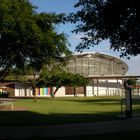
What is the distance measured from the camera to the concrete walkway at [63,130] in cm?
1762

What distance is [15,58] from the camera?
1336 inches

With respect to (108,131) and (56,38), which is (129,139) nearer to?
(108,131)

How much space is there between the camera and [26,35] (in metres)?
32.6

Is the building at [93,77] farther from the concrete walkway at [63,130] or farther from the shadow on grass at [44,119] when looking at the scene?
the concrete walkway at [63,130]

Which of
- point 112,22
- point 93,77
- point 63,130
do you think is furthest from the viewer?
point 93,77

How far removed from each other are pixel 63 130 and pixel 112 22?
21.4 ft

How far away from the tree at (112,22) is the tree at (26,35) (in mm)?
15758

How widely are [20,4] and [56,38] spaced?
369 centimetres

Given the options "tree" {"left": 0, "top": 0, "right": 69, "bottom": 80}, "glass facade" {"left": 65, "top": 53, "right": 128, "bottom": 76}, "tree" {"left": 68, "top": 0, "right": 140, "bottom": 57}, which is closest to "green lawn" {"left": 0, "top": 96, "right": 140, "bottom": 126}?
"tree" {"left": 0, "top": 0, "right": 69, "bottom": 80}

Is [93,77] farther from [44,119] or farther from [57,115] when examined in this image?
[44,119]

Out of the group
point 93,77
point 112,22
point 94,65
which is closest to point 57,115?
point 112,22

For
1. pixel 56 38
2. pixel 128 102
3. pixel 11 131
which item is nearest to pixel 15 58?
pixel 56 38

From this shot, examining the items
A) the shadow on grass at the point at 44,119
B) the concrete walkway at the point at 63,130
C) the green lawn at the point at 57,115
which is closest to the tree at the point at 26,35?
the green lawn at the point at 57,115

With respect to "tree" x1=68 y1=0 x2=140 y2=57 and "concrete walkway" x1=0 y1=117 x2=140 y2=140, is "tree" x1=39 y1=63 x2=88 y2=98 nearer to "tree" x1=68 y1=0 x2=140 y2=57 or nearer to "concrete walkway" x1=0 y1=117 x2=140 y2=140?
"concrete walkway" x1=0 y1=117 x2=140 y2=140
